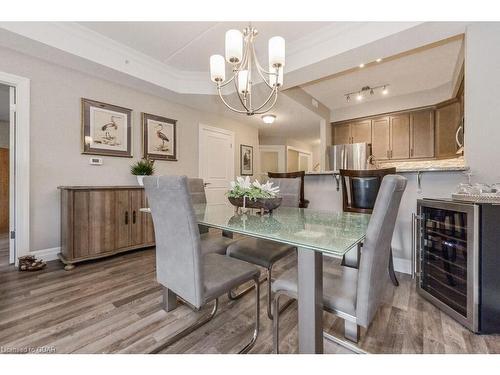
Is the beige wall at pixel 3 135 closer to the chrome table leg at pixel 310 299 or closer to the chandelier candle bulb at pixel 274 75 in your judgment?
the chandelier candle bulb at pixel 274 75

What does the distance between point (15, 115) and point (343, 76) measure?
4122 millimetres

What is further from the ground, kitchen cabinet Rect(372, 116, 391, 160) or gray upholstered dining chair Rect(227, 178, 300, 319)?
kitchen cabinet Rect(372, 116, 391, 160)

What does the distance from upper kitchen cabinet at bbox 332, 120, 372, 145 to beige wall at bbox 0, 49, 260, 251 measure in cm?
389

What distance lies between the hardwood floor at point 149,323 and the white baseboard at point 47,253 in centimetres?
46

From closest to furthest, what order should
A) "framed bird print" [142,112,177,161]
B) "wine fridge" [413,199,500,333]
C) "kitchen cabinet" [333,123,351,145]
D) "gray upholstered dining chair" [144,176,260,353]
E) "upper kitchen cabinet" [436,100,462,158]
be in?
"gray upholstered dining chair" [144,176,260,353] < "wine fridge" [413,199,500,333] < "framed bird print" [142,112,177,161] < "upper kitchen cabinet" [436,100,462,158] < "kitchen cabinet" [333,123,351,145]

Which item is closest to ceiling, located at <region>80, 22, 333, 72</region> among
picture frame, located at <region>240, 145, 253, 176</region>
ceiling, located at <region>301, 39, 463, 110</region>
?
ceiling, located at <region>301, 39, 463, 110</region>

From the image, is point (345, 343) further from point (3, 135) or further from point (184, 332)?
point (3, 135)

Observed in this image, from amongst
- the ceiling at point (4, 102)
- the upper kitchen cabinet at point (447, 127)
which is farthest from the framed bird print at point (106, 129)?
the upper kitchen cabinet at point (447, 127)

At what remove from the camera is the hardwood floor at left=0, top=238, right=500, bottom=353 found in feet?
4.20

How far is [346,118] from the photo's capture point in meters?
4.79

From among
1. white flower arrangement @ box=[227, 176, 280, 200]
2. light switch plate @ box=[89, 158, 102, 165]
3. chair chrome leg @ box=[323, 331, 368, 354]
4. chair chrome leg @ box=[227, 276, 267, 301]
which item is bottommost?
chair chrome leg @ box=[227, 276, 267, 301]

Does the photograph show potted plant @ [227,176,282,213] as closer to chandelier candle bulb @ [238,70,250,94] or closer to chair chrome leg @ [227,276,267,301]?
chair chrome leg @ [227,276,267,301]

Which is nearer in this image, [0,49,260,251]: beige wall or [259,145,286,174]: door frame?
[0,49,260,251]: beige wall
